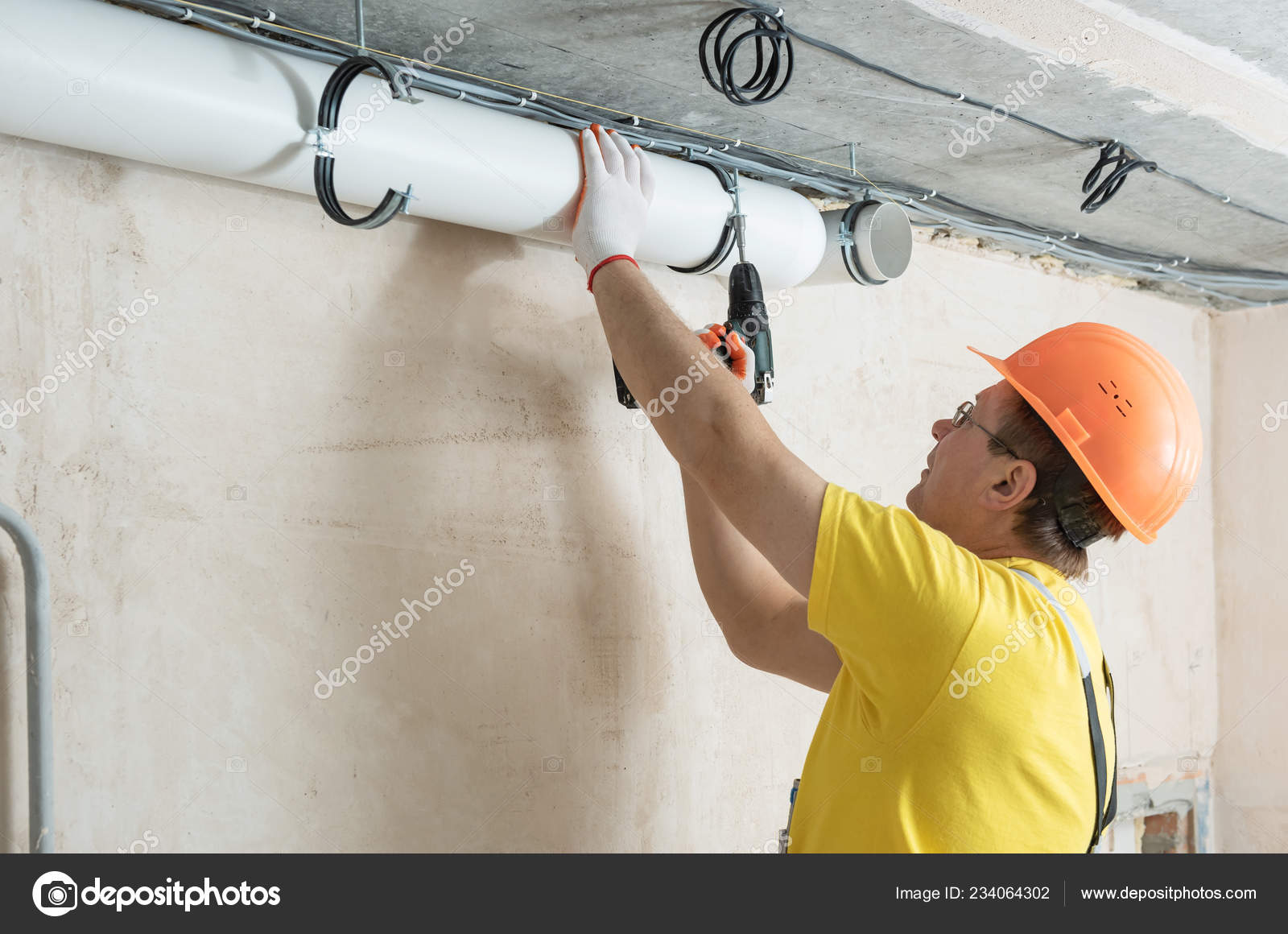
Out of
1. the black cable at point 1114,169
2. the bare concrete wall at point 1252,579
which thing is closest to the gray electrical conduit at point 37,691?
the black cable at point 1114,169

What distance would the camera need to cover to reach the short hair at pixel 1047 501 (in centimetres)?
124

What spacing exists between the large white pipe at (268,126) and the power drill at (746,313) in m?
0.06

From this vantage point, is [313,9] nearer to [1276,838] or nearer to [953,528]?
[953,528]

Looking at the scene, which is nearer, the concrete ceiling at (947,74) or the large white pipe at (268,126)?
the large white pipe at (268,126)

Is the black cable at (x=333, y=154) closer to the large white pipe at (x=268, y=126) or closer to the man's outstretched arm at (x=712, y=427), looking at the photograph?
the large white pipe at (x=268, y=126)

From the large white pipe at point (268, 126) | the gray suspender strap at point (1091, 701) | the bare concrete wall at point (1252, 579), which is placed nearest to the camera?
the large white pipe at point (268, 126)

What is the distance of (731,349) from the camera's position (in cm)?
147

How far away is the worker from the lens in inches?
40.7

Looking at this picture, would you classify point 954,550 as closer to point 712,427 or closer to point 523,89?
point 712,427

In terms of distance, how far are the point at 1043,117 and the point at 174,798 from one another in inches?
65.4

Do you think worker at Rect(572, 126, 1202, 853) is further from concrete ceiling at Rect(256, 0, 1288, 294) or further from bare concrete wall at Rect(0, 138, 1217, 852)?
bare concrete wall at Rect(0, 138, 1217, 852)

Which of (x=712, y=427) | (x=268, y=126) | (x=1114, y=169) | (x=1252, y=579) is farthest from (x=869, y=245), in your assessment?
(x=1252, y=579)

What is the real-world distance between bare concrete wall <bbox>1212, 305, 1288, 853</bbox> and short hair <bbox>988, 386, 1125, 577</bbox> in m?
2.04

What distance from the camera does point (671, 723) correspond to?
1.69 metres
